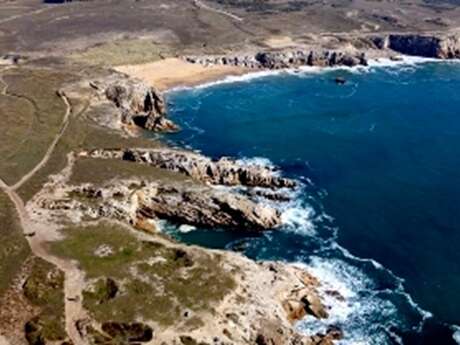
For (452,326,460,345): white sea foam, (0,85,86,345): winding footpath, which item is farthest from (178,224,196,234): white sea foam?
(452,326,460,345): white sea foam

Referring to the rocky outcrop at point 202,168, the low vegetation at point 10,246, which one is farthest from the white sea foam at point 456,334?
the low vegetation at point 10,246

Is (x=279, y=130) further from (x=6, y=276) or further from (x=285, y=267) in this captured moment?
(x=6, y=276)

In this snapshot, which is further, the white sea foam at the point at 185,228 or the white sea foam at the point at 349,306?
the white sea foam at the point at 185,228

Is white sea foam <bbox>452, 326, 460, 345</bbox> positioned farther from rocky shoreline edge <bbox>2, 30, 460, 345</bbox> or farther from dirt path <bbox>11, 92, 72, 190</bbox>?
dirt path <bbox>11, 92, 72, 190</bbox>

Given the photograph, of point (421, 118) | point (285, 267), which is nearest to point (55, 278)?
point (285, 267)

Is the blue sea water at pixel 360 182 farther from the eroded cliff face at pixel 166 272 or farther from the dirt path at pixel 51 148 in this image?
the dirt path at pixel 51 148

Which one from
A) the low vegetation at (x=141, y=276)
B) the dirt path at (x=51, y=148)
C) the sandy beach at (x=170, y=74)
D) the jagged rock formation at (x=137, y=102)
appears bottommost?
Result: the sandy beach at (x=170, y=74)
